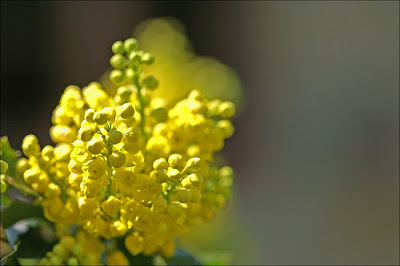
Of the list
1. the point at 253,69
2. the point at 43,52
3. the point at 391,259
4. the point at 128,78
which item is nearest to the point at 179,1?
the point at 253,69

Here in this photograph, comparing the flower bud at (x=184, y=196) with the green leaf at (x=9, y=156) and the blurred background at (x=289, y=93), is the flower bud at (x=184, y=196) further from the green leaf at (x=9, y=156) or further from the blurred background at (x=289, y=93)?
the blurred background at (x=289, y=93)

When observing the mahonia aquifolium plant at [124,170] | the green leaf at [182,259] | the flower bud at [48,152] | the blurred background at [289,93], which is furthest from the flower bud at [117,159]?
the blurred background at [289,93]

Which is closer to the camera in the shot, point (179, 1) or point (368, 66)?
point (368, 66)

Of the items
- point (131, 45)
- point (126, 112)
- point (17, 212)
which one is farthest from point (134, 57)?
point (17, 212)

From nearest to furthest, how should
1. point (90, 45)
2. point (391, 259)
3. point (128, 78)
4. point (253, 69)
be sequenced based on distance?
point (128, 78)
point (391, 259)
point (90, 45)
point (253, 69)

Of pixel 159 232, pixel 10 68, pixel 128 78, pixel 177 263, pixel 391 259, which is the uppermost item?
pixel 128 78

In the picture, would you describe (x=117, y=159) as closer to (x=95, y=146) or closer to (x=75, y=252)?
(x=95, y=146)

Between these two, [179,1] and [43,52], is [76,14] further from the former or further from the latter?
[179,1]
